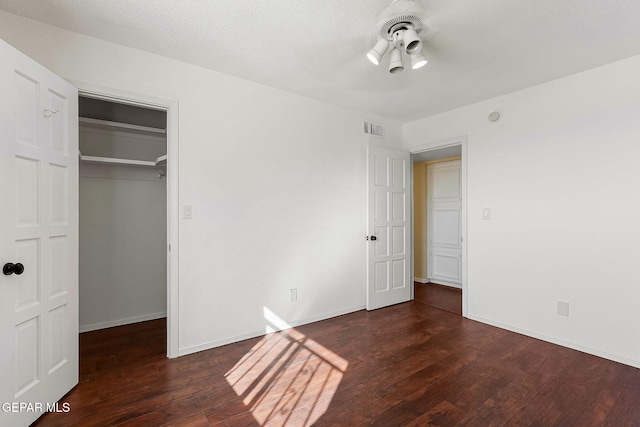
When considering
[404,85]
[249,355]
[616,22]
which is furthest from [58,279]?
[616,22]

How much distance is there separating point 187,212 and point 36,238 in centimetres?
103

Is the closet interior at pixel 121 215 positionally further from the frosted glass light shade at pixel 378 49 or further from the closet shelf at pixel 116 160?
the frosted glass light shade at pixel 378 49

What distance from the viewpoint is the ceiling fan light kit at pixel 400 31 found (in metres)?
1.82

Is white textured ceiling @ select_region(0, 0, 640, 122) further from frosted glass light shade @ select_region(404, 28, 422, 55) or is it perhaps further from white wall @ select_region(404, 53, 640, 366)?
white wall @ select_region(404, 53, 640, 366)

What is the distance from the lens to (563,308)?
9.53 feet

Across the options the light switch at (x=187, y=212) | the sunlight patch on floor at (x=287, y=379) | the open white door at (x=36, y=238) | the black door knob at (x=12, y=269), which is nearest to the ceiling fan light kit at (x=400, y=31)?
the light switch at (x=187, y=212)

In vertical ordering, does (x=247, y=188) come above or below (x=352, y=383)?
above

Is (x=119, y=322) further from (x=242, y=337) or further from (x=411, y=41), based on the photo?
(x=411, y=41)

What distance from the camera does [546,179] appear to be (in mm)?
3021

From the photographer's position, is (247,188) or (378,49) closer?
(378,49)

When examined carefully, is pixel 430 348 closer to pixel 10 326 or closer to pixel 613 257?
pixel 613 257

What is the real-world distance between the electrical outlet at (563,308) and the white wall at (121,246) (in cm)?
430

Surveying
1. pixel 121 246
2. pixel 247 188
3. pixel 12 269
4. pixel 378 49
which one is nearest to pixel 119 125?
pixel 121 246

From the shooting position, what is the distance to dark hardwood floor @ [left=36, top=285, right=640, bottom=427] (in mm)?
1844
